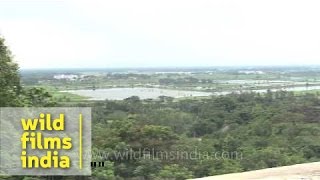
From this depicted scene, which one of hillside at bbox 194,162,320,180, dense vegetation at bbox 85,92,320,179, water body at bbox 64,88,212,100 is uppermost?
hillside at bbox 194,162,320,180

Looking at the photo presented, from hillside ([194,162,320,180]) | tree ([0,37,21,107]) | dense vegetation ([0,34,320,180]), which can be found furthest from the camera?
dense vegetation ([0,34,320,180])

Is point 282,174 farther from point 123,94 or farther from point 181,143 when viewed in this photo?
point 123,94

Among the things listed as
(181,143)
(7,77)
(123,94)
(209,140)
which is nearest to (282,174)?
(7,77)

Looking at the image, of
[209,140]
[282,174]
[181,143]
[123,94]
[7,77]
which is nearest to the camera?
[282,174]

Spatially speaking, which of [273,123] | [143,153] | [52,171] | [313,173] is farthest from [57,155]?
[273,123]

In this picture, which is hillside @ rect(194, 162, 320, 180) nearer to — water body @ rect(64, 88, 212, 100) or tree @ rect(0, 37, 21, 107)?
tree @ rect(0, 37, 21, 107)

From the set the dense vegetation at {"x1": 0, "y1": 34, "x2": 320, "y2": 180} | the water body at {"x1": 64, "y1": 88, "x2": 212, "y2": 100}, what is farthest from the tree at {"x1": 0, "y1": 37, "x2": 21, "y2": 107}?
the water body at {"x1": 64, "y1": 88, "x2": 212, "y2": 100}

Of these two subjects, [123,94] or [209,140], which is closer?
[209,140]

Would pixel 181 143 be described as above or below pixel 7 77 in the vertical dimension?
below

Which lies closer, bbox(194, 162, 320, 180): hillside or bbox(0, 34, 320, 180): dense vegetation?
bbox(194, 162, 320, 180): hillside

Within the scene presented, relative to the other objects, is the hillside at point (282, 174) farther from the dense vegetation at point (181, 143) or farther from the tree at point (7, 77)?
the tree at point (7, 77)

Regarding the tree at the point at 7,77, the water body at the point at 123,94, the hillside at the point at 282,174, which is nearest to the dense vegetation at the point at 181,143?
the tree at the point at 7,77
